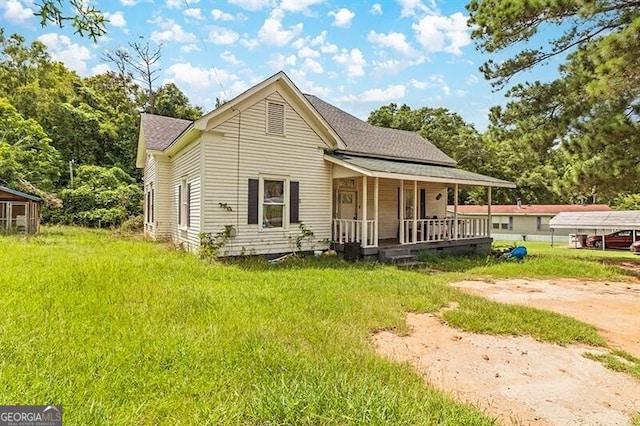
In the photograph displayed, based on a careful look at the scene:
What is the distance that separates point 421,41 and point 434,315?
957 centimetres

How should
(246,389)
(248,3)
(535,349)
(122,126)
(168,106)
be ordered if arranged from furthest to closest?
(168,106) → (122,126) → (248,3) → (535,349) → (246,389)

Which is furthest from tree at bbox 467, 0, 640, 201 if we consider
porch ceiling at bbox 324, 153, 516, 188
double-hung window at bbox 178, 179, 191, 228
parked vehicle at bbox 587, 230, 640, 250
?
parked vehicle at bbox 587, 230, 640, 250

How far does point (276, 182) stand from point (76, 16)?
8.92 metres

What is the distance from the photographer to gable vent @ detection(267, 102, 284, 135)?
1135 cm

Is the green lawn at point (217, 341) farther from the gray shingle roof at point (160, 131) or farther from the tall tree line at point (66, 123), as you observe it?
the tall tree line at point (66, 123)

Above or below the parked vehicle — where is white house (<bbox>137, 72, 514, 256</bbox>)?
above

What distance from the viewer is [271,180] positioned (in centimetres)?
1143

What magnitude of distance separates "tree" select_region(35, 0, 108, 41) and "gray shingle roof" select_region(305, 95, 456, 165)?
11.6 metres

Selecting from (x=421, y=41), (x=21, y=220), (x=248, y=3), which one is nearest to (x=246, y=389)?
(x=248, y=3)

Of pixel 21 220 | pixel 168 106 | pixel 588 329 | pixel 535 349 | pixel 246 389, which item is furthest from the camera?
pixel 168 106

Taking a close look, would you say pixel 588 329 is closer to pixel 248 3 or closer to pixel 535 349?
pixel 535 349

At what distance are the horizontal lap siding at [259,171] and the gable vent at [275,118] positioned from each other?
0.53 ft

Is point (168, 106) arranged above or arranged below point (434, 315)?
above

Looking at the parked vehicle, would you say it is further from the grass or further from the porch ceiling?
the grass
